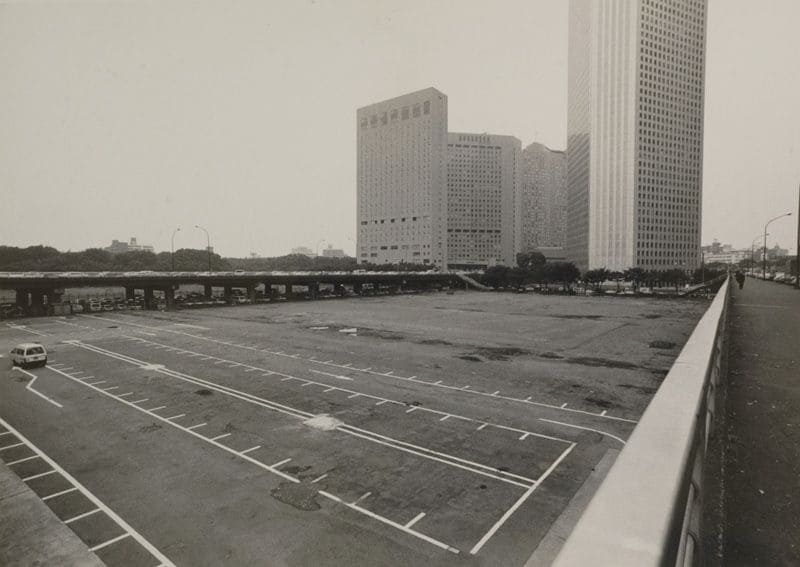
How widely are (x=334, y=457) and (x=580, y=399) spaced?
43.7ft

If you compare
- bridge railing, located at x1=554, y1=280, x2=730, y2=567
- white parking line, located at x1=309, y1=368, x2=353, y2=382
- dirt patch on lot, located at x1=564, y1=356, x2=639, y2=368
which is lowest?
white parking line, located at x1=309, y1=368, x2=353, y2=382

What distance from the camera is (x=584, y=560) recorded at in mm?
1362

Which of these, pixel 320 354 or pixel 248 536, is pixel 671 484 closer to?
pixel 248 536

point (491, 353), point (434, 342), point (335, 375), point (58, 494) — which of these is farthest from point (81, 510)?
point (434, 342)

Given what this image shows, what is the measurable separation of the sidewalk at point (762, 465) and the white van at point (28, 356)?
3964 cm

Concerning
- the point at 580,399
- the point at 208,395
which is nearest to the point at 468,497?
the point at 580,399

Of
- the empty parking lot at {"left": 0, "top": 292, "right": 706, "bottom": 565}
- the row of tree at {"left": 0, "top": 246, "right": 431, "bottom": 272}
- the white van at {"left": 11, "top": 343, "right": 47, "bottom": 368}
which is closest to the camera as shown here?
the empty parking lot at {"left": 0, "top": 292, "right": 706, "bottom": 565}

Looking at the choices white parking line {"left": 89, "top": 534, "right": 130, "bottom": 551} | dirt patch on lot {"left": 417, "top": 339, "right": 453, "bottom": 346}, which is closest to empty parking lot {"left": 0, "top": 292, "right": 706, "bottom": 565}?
white parking line {"left": 89, "top": 534, "right": 130, "bottom": 551}

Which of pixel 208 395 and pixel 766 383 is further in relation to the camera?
pixel 208 395

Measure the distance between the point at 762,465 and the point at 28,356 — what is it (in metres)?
40.5

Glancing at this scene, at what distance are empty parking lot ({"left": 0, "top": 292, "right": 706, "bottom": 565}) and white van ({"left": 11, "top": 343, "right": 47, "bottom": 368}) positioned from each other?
2.93ft

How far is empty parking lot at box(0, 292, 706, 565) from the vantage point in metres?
12.2

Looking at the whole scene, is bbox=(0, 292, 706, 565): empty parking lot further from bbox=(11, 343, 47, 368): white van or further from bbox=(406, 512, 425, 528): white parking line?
bbox=(11, 343, 47, 368): white van

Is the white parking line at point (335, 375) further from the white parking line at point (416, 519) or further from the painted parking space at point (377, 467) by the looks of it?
the white parking line at point (416, 519)
